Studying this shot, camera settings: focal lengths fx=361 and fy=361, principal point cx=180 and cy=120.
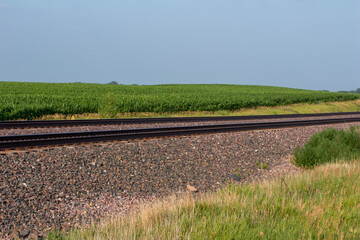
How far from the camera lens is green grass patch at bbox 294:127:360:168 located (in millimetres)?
11188

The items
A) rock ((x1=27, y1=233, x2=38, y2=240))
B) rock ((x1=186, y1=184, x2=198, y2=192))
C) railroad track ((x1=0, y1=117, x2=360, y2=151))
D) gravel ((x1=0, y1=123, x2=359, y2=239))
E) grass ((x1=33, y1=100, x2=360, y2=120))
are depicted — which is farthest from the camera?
grass ((x1=33, y1=100, x2=360, y2=120))

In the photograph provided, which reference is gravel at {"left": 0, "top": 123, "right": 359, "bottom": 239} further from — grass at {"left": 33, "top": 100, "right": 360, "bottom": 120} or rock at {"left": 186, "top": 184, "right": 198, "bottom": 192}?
grass at {"left": 33, "top": 100, "right": 360, "bottom": 120}

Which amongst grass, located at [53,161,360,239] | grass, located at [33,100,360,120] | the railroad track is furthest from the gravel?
grass, located at [33,100,360,120]

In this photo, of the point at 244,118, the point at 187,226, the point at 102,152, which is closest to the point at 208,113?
the point at 244,118

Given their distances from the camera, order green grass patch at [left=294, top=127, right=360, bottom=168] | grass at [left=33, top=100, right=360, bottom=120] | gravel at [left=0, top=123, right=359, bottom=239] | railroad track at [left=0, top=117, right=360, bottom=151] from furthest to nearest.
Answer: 1. grass at [left=33, top=100, right=360, bottom=120]
2. green grass patch at [left=294, top=127, right=360, bottom=168]
3. railroad track at [left=0, top=117, right=360, bottom=151]
4. gravel at [left=0, top=123, right=359, bottom=239]

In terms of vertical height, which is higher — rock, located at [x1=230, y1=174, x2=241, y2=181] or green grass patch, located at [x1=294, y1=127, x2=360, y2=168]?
green grass patch, located at [x1=294, y1=127, x2=360, y2=168]

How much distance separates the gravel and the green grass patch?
1.90 ft

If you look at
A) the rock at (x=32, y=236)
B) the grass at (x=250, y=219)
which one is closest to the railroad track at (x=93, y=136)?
the rock at (x=32, y=236)

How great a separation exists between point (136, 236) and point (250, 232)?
4.82ft

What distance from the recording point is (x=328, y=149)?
38.5 feet

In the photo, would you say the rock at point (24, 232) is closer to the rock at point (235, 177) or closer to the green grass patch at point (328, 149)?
the rock at point (235, 177)

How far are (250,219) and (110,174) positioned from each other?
4191 millimetres

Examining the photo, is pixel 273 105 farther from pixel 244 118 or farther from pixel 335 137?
pixel 335 137

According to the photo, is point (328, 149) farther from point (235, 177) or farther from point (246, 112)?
point (246, 112)
